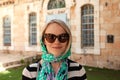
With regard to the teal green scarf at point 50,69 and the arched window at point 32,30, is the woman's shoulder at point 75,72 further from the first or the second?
the arched window at point 32,30

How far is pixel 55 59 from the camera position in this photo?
7.38 feet

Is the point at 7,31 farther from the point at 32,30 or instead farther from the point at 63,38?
the point at 63,38

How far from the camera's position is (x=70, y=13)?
13.5 meters

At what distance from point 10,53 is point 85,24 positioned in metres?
6.50

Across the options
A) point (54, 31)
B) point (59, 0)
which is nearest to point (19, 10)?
point (59, 0)

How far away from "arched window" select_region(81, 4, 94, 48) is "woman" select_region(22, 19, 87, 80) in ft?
34.9

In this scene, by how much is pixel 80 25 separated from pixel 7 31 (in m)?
6.48

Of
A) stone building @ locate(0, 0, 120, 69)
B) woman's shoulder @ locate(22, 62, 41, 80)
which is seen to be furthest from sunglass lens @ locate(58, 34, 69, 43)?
stone building @ locate(0, 0, 120, 69)

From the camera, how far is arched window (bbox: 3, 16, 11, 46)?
1750 centimetres

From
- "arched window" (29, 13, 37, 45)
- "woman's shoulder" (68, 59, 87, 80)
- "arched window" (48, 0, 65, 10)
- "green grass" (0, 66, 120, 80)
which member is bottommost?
"green grass" (0, 66, 120, 80)

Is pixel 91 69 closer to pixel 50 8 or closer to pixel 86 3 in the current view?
pixel 86 3

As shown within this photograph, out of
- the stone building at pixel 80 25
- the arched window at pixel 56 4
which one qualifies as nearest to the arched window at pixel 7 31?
the stone building at pixel 80 25

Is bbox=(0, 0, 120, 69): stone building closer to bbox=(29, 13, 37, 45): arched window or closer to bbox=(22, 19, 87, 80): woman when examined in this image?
bbox=(29, 13, 37, 45): arched window

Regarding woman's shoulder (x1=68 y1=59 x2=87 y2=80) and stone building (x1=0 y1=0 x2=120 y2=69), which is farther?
stone building (x1=0 y1=0 x2=120 y2=69)
